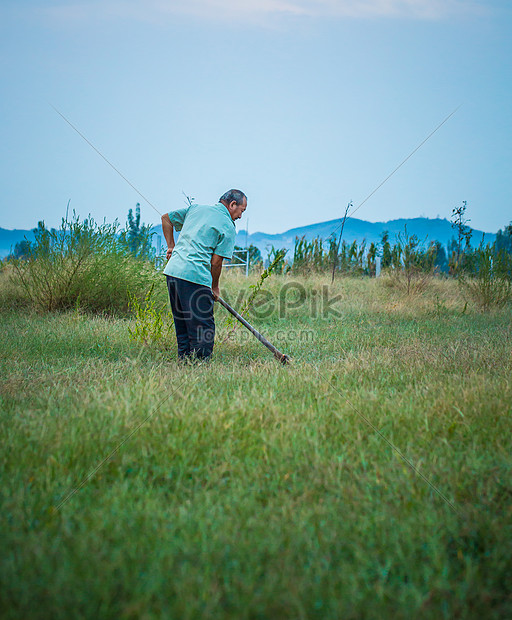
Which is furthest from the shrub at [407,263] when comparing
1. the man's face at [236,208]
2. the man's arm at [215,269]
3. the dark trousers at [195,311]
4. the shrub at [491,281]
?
the dark trousers at [195,311]

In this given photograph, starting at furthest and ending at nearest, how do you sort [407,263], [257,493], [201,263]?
[407,263] < [201,263] < [257,493]

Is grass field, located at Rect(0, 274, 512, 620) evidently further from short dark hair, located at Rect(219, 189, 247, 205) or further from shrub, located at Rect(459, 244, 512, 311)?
shrub, located at Rect(459, 244, 512, 311)

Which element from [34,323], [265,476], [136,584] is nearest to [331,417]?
[265,476]

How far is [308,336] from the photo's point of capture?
6516 mm

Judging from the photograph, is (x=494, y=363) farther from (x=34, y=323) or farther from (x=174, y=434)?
(x=34, y=323)

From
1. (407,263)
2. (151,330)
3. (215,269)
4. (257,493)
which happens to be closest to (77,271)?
(151,330)

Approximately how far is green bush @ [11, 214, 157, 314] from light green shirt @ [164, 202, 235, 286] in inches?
131

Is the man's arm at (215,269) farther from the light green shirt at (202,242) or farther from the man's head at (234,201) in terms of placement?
the man's head at (234,201)

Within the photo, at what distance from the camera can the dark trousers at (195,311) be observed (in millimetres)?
4484

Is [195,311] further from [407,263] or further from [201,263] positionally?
[407,263]

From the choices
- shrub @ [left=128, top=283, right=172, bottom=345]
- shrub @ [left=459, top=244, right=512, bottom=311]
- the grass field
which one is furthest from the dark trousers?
shrub @ [left=459, top=244, right=512, bottom=311]

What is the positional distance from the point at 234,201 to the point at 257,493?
10.8ft

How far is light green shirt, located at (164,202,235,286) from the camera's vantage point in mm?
4441

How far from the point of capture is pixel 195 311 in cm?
449
